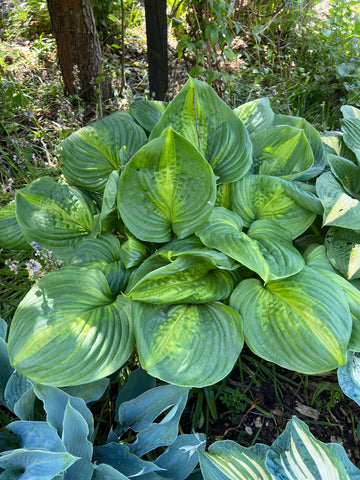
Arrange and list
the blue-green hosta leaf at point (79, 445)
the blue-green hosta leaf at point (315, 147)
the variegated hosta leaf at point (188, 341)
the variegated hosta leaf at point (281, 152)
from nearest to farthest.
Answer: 1. the blue-green hosta leaf at point (79, 445)
2. the variegated hosta leaf at point (188, 341)
3. the variegated hosta leaf at point (281, 152)
4. the blue-green hosta leaf at point (315, 147)

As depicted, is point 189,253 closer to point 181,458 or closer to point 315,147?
point 181,458

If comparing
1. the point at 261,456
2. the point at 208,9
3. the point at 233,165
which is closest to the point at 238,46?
the point at 208,9

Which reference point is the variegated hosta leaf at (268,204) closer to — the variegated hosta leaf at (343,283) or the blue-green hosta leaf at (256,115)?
the variegated hosta leaf at (343,283)

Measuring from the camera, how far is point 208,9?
2.60m

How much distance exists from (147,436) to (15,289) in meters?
0.99

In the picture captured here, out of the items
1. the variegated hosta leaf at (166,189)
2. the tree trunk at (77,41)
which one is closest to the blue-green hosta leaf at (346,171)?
the variegated hosta leaf at (166,189)

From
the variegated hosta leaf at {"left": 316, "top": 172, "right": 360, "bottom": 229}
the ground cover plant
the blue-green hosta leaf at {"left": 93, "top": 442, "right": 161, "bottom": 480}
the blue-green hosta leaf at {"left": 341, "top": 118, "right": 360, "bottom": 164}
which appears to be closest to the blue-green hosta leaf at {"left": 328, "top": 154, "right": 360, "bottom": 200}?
the ground cover plant

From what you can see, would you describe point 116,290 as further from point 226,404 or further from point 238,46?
point 238,46

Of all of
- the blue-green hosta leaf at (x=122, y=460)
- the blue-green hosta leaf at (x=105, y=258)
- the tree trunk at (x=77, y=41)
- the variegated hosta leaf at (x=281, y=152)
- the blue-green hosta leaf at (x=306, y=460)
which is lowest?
the blue-green hosta leaf at (x=122, y=460)

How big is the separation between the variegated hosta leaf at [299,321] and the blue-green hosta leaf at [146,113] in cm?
93

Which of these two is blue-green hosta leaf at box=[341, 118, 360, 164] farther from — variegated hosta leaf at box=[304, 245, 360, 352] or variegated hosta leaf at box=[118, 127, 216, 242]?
variegated hosta leaf at box=[118, 127, 216, 242]

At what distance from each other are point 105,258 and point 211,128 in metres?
0.65

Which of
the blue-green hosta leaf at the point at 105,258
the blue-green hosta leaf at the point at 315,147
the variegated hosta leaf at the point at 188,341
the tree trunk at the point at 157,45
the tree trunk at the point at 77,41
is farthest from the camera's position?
the tree trunk at the point at 77,41

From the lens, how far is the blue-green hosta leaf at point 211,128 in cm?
153
